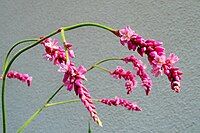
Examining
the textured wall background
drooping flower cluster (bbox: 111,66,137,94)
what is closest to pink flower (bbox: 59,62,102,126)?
drooping flower cluster (bbox: 111,66,137,94)

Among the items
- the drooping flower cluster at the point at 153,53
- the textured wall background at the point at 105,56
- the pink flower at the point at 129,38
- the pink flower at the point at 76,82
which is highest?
the textured wall background at the point at 105,56

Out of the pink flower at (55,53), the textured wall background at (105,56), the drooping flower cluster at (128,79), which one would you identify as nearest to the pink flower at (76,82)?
the pink flower at (55,53)

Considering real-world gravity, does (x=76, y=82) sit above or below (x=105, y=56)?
below

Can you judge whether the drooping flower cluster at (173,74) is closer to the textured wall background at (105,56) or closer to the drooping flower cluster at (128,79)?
the drooping flower cluster at (128,79)

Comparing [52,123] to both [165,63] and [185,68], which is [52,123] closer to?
[185,68]

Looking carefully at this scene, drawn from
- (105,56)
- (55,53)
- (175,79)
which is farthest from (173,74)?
(105,56)

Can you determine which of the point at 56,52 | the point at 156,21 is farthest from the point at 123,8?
the point at 56,52

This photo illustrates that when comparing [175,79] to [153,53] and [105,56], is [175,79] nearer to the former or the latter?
[153,53]

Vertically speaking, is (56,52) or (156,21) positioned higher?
(156,21)
